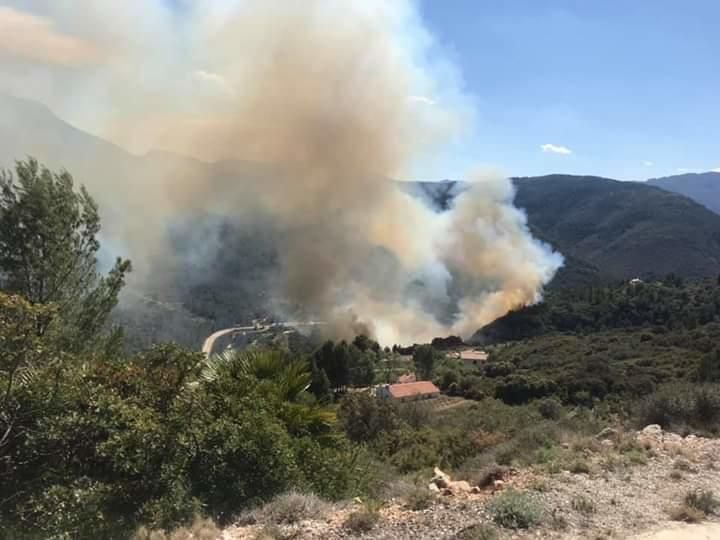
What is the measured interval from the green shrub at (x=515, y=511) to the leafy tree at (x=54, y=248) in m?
8.91

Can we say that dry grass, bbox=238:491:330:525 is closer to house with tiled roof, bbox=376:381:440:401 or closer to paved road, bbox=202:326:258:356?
house with tiled roof, bbox=376:381:440:401

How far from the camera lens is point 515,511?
23.0 ft

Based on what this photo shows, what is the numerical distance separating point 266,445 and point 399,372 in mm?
58753

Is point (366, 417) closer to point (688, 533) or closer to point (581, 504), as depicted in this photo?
point (581, 504)

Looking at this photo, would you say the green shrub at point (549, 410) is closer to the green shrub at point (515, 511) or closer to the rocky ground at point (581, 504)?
the rocky ground at point (581, 504)

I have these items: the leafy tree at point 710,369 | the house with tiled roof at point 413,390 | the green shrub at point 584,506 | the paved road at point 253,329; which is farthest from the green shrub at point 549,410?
the paved road at point 253,329

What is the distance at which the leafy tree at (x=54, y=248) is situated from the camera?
38.6 ft

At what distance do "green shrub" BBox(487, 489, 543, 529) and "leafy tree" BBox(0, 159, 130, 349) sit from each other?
29.2 ft

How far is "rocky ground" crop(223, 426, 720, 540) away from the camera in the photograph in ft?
22.4

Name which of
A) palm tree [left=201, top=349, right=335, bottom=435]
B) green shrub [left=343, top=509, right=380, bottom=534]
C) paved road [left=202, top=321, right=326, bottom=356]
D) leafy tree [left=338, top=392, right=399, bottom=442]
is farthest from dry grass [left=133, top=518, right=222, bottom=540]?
paved road [left=202, top=321, right=326, bottom=356]

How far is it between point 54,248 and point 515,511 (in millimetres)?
10565

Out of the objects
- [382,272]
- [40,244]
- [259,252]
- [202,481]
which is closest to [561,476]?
[202,481]

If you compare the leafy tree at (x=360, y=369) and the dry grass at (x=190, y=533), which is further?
the leafy tree at (x=360, y=369)

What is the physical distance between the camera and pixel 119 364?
8.00 metres
